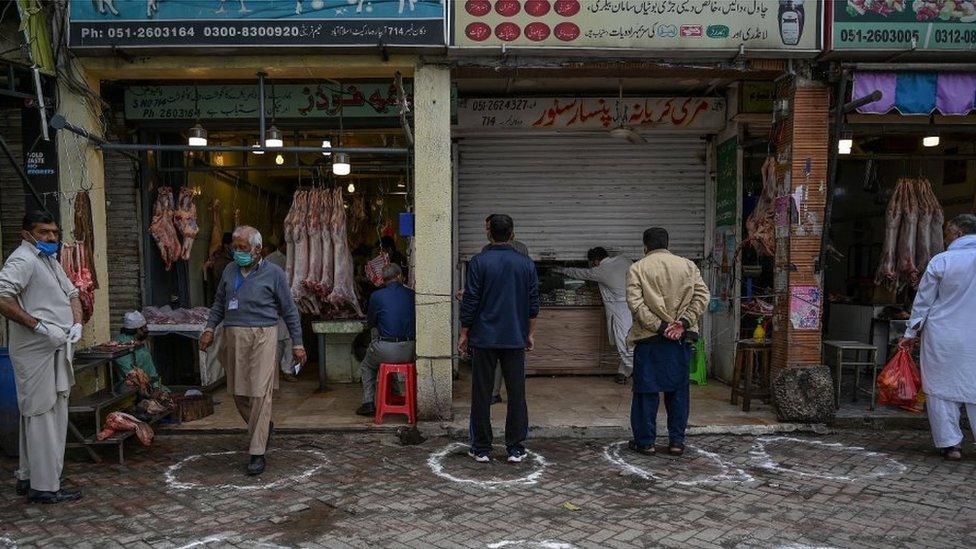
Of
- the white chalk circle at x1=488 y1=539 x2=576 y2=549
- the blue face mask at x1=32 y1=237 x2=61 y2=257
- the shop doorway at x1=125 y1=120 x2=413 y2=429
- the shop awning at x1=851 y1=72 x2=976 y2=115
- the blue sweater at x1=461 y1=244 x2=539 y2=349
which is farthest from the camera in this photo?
the shop doorway at x1=125 y1=120 x2=413 y2=429

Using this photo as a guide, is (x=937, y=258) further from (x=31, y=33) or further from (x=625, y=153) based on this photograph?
(x=31, y=33)

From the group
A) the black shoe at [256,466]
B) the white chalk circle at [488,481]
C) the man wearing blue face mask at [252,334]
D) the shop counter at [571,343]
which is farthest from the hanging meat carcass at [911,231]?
the black shoe at [256,466]

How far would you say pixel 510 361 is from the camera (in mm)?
5477

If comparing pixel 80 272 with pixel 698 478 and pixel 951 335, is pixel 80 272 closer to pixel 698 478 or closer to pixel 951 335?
pixel 698 478

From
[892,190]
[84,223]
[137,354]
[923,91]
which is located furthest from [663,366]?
[84,223]

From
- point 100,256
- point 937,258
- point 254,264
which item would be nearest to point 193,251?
point 100,256

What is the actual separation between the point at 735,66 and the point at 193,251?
23.9ft

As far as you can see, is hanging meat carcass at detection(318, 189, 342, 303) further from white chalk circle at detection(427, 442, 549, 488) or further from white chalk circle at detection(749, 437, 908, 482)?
white chalk circle at detection(749, 437, 908, 482)

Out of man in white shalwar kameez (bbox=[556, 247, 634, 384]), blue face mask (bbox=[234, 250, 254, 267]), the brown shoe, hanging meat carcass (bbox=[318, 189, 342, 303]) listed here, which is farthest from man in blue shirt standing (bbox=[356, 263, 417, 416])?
the brown shoe

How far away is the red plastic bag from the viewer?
20.9ft

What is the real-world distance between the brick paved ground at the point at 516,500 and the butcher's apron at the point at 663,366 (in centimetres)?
63

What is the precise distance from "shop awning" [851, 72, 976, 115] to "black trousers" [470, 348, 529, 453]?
4.53m

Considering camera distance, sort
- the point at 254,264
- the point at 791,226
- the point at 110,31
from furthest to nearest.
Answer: the point at 791,226 → the point at 110,31 → the point at 254,264

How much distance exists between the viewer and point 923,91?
6.66 metres
